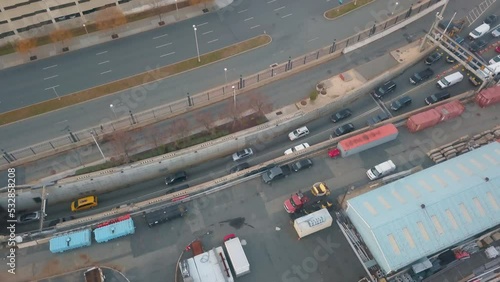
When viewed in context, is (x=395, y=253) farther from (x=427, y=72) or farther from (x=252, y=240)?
(x=427, y=72)

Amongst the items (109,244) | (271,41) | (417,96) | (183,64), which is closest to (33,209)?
(109,244)

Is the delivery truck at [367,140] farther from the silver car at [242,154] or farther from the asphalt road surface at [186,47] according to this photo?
the asphalt road surface at [186,47]

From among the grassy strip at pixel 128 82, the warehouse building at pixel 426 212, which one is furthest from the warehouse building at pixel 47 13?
the warehouse building at pixel 426 212

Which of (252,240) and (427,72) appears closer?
(252,240)

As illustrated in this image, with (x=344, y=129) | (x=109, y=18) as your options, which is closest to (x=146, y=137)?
(x=109, y=18)

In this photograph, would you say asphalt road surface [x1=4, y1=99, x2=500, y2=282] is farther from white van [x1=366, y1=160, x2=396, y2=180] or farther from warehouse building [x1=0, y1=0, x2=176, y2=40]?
warehouse building [x1=0, y1=0, x2=176, y2=40]
